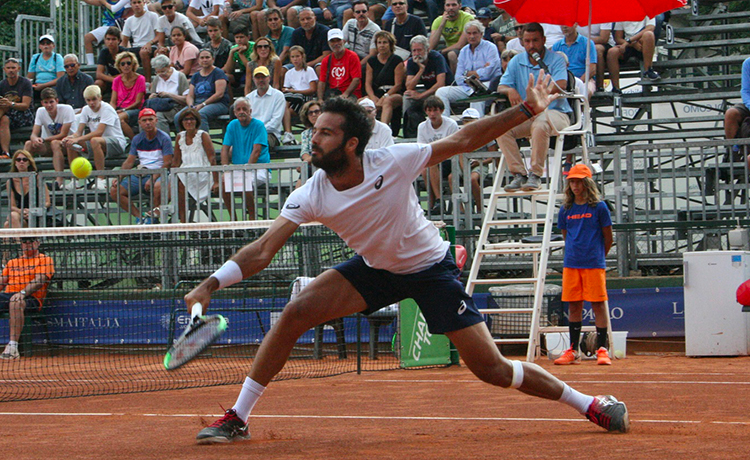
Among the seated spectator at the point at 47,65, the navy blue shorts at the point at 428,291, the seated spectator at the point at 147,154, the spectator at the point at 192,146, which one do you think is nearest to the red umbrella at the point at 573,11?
the spectator at the point at 192,146

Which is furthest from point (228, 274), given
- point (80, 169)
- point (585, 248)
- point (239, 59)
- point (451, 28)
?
point (239, 59)

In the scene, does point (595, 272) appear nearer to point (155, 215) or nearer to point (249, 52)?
point (155, 215)

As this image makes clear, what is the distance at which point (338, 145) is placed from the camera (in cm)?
541

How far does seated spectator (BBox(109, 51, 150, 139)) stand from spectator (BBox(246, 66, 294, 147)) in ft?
8.91

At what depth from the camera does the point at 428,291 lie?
564 centimetres

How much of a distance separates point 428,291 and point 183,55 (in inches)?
524

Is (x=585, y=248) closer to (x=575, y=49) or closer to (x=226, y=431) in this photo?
(x=575, y=49)

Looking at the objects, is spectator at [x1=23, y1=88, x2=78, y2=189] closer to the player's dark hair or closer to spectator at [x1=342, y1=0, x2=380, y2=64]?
spectator at [x1=342, y1=0, x2=380, y2=64]

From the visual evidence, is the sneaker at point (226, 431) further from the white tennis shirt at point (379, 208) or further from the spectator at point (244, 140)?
the spectator at point (244, 140)

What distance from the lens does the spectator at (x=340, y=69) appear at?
1593 centimetres

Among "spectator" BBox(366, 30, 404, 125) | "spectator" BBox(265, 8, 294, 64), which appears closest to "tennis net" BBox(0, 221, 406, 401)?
"spectator" BBox(366, 30, 404, 125)

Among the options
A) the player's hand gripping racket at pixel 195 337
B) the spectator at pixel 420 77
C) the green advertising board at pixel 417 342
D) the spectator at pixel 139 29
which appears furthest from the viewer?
the spectator at pixel 139 29

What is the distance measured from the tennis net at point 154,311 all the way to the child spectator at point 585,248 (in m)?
2.27

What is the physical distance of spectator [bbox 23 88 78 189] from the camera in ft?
53.5
